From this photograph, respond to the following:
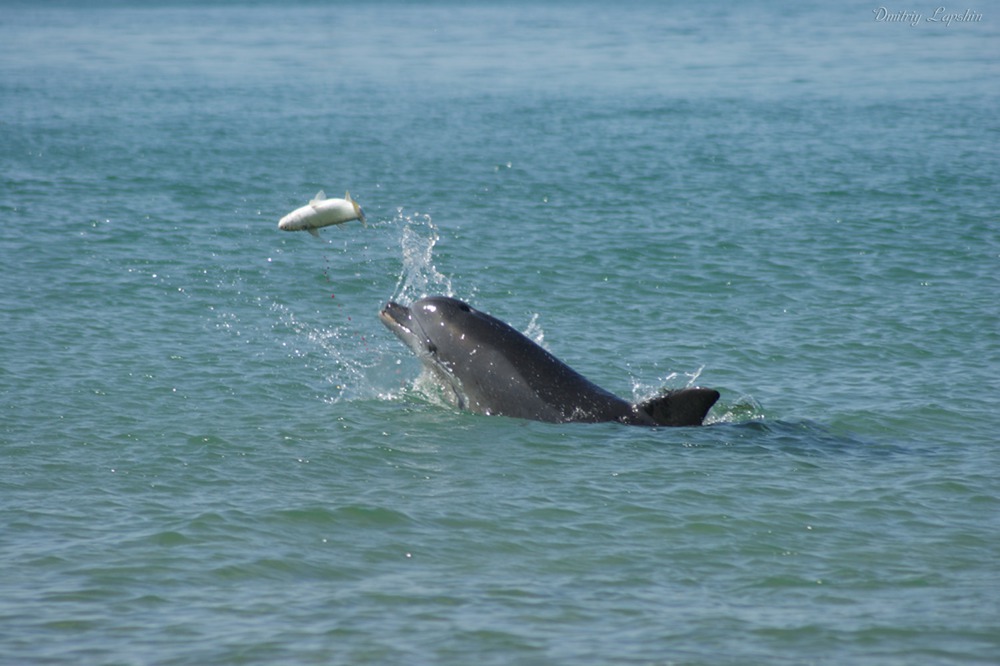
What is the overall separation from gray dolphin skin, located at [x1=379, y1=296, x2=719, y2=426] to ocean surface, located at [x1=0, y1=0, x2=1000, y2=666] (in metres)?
0.26

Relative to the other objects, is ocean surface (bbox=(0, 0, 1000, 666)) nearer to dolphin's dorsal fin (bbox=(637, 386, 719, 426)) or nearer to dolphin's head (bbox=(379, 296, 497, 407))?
dolphin's dorsal fin (bbox=(637, 386, 719, 426))

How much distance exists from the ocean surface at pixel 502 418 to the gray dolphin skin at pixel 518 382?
261mm

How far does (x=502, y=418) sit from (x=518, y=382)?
0.39 meters

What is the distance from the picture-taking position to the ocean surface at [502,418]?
375 inches

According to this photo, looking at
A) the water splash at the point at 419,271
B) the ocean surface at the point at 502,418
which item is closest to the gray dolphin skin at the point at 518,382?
the ocean surface at the point at 502,418

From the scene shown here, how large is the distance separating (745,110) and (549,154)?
11605 mm

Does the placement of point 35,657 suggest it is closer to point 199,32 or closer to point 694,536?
point 694,536

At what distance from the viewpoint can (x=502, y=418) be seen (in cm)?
1359

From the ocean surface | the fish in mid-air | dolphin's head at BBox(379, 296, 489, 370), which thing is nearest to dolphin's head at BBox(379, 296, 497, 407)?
dolphin's head at BBox(379, 296, 489, 370)

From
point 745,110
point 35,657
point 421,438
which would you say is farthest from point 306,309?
point 745,110

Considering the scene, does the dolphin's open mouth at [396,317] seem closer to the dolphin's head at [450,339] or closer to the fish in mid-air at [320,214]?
the dolphin's head at [450,339]

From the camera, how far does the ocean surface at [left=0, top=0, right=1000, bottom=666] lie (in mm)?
9516
